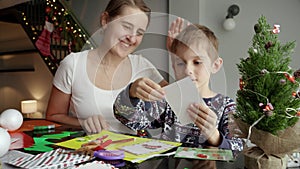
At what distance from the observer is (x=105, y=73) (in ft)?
4.14

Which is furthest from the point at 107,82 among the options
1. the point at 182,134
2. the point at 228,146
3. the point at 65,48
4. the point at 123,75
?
the point at 65,48

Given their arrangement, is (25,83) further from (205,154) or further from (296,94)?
(296,94)

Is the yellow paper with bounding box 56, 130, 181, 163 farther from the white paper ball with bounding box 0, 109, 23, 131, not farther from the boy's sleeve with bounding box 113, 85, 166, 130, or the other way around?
the white paper ball with bounding box 0, 109, 23, 131

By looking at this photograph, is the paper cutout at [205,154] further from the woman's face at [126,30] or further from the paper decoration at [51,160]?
the woman's face at [126,30]


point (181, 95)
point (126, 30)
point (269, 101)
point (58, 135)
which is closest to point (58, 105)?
point (58, 135)

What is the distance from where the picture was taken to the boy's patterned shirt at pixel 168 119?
0.83m

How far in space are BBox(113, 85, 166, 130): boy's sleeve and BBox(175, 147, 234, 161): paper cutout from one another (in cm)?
19

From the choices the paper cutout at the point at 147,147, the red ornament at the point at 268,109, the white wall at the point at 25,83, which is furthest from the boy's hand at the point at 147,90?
the white wall at the point at 25,83

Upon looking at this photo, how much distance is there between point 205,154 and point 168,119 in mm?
359

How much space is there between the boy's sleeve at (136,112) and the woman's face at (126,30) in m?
0.23

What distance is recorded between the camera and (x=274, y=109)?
0.53 meters

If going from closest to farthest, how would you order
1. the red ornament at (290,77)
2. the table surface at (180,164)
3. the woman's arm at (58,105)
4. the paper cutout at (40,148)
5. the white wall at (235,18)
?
the red ornament at (290,77) < the table surface at (180,164) < the paper cutout at (40,148) < the woman's arm at (58,105) < the white wall at (235,18)

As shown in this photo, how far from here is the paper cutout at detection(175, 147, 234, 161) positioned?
673mm

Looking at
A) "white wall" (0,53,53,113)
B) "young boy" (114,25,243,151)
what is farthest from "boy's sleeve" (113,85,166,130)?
"white wall" (0,53,53,113)
